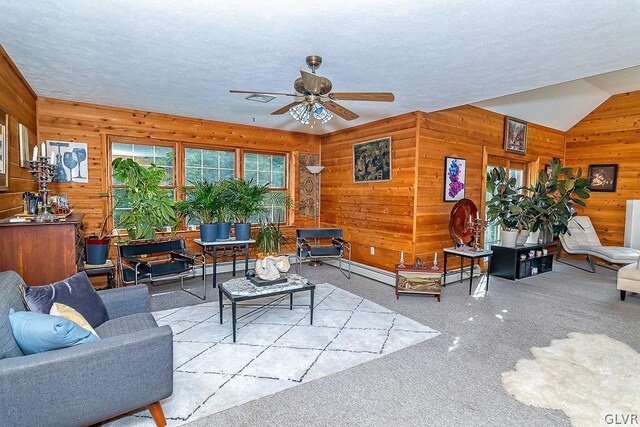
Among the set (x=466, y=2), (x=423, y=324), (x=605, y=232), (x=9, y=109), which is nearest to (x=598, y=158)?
(x=605, y=232)

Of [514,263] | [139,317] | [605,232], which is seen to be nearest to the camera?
[139,317]

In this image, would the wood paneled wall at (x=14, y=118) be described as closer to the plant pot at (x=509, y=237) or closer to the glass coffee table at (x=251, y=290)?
the glass coffee table at (x=251, y=290)

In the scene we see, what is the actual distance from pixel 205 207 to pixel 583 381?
14.6ft

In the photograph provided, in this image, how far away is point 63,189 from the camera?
4.28m

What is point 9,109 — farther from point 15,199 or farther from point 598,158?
point 598,158

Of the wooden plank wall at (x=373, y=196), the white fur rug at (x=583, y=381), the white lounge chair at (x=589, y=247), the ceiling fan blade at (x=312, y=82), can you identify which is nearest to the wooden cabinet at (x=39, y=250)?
the ceiling fan blade at (x=312, y=82)

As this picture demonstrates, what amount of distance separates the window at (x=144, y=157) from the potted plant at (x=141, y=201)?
552 mm

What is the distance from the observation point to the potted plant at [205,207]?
469 centimetres

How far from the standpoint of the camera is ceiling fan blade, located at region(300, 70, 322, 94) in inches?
88.4

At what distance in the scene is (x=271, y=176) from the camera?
6.04m

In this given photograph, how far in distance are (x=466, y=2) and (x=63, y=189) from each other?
4846mm

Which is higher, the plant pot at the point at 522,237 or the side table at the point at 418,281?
the plant pot at the point at 522,237

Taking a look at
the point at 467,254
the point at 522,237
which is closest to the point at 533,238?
the point at 522,237

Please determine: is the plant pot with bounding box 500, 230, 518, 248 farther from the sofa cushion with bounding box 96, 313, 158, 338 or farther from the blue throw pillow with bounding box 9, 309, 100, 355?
the blue throw pillow with bounding box 9, 309, 100, 355
